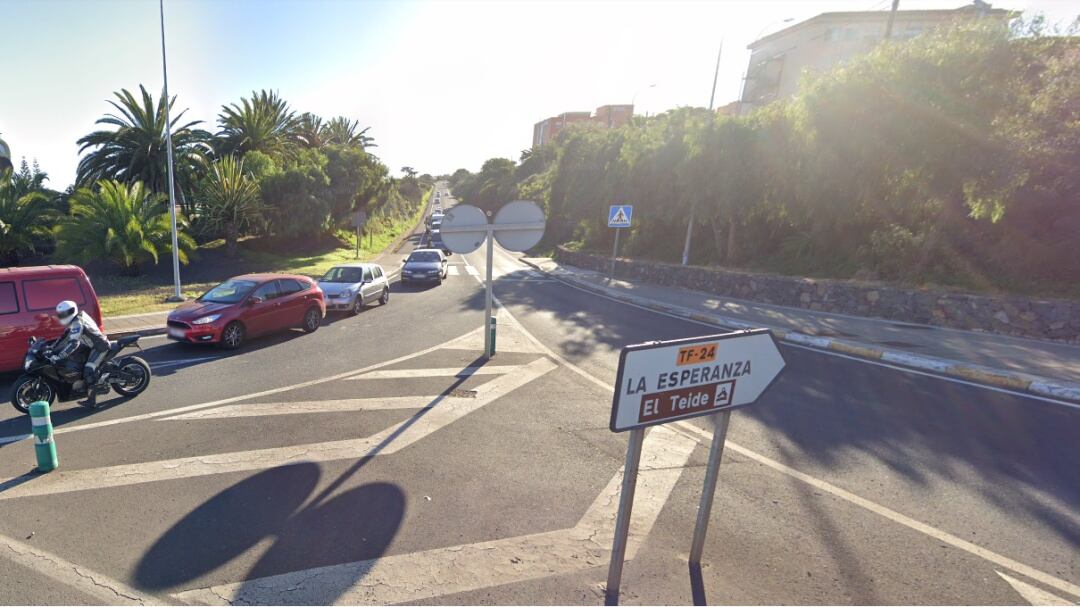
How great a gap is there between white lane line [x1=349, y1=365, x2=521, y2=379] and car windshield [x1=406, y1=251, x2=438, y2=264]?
13113 mm

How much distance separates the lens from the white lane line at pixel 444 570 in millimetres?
2984

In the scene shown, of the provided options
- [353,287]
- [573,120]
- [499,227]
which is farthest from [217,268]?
[573,120]

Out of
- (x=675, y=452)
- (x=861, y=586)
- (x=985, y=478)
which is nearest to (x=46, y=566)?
(x=675, y=452)

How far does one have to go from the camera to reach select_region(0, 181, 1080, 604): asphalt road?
3.14 m

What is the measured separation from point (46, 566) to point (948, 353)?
13392 mm

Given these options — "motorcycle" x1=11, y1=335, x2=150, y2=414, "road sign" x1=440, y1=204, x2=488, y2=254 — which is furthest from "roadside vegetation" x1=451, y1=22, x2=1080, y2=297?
"motorcycle" x1=11, y1=335, x2=150, y2=414

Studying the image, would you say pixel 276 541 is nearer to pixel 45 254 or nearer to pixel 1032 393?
pixel 1032 393

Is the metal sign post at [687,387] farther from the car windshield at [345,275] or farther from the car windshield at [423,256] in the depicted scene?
the car windshield at [423,256]

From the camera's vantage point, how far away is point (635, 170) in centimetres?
2352

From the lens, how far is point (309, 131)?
3819cm

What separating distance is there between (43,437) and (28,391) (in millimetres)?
2422

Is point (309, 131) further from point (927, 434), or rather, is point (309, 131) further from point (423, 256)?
point (927, 434)

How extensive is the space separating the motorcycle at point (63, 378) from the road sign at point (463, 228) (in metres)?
5.13

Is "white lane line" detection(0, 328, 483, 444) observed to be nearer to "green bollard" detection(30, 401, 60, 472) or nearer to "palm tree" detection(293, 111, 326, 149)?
"green bollard" detection(30, 401, 60, 472)
